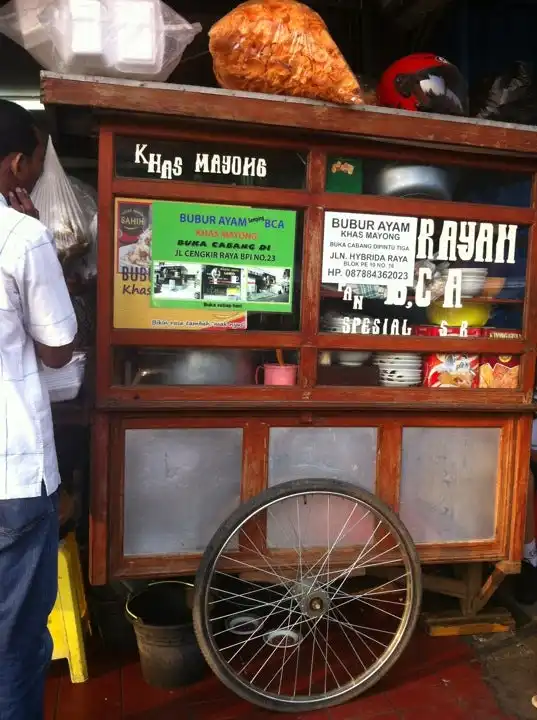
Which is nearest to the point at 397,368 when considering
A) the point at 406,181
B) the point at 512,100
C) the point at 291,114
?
the point at 406,181

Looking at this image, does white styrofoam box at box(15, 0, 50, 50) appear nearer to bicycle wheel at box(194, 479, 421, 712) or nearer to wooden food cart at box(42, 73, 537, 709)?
wooden food cart at box(42, 73, 537, 709)

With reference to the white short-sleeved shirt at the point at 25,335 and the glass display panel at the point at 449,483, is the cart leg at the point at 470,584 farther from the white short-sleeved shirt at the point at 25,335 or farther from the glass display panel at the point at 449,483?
the white short-sleeved shirt at the point at 25,335

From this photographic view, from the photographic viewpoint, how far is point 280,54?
2641 mm

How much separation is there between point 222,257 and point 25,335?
3.31 feet

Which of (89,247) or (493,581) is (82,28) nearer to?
(89,247)

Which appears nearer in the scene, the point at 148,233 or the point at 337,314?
the point at 148,233

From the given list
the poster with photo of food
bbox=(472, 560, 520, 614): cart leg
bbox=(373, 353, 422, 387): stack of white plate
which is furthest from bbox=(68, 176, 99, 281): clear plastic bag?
bbox=(472, 560, 520, 614): cart leg

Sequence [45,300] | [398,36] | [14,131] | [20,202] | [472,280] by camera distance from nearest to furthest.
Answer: [45,300] → [14,131] → [20,202] → [472,280] → [398,36]

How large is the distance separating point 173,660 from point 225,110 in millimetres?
2484

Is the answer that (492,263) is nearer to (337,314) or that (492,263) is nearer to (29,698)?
(337,314)

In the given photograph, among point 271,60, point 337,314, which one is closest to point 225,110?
point 271,60

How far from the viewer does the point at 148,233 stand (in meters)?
2.78

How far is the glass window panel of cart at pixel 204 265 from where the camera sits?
9.09 ft

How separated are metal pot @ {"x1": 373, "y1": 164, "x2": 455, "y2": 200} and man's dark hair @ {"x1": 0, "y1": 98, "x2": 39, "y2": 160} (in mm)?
1552
